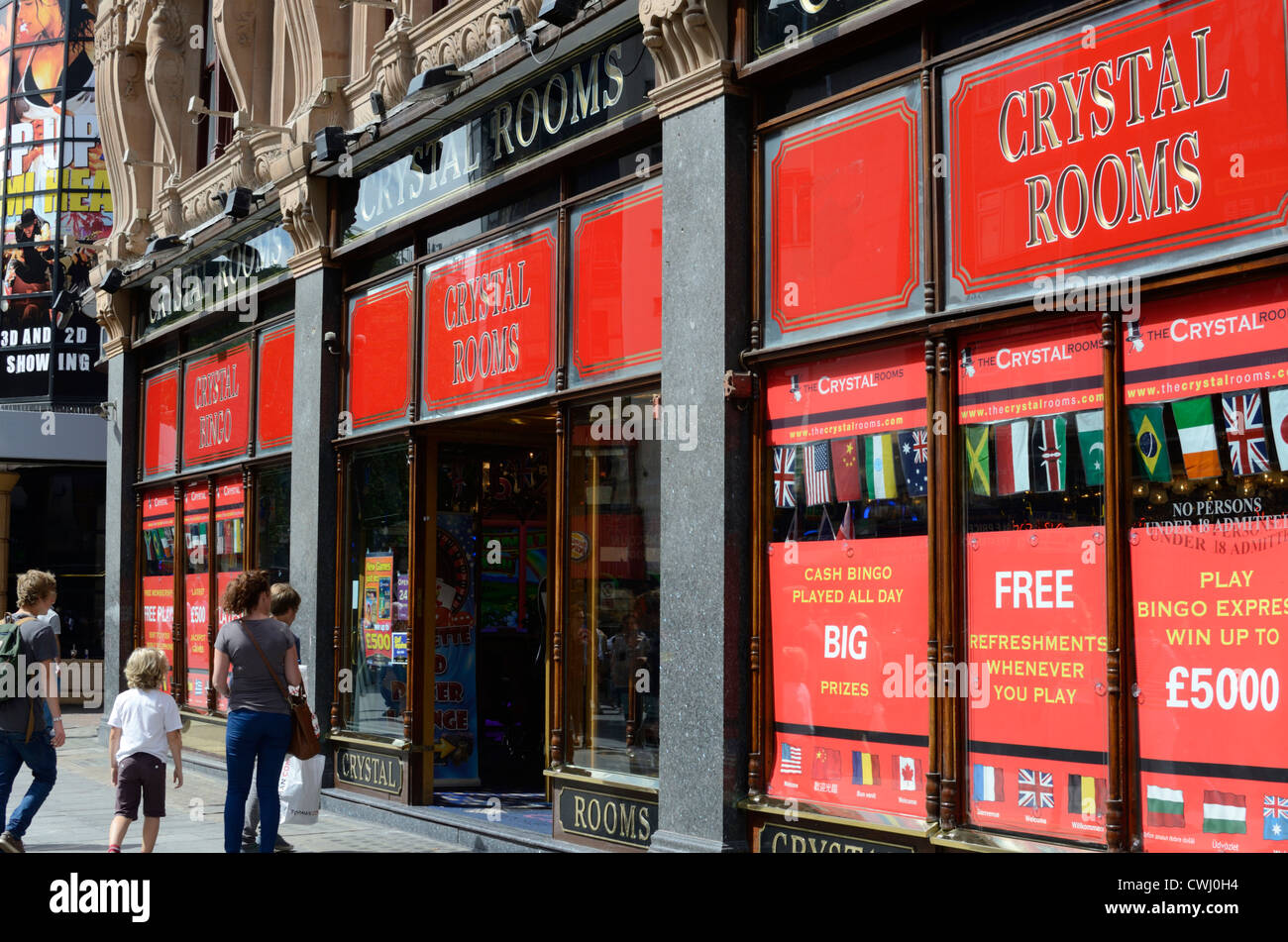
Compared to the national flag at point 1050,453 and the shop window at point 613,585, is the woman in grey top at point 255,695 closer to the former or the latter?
the shop window at point 613,585

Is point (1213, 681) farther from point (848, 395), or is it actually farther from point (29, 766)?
point (29, 766)

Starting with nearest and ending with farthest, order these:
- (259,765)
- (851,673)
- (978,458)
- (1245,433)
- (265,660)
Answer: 1. (1245,433)
2. (978,458)
3. (851,673)
4. (265,660)
5. (259,765)

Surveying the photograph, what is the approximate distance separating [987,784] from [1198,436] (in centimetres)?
196

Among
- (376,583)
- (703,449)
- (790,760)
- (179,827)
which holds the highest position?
(703,449)

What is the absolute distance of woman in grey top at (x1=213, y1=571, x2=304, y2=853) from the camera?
8.37 metres

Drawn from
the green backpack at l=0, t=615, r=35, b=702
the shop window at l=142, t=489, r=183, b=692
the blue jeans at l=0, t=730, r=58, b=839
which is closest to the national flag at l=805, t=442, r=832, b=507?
the green backpack at l=0, t=615, r=35, b=702

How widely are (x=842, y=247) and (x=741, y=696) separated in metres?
2.62

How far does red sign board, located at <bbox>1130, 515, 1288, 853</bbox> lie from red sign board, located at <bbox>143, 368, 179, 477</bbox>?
13994 mm

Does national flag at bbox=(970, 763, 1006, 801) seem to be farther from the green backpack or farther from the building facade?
the green backpack

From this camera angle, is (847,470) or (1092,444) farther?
(847,470)

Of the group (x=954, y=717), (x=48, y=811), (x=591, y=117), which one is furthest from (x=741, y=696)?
(x=48, y=811)

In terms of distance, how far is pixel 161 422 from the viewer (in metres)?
18.1

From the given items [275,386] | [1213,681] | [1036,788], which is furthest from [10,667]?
[1213,681]

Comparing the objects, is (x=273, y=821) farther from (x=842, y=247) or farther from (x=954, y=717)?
(x=842, y=247)
